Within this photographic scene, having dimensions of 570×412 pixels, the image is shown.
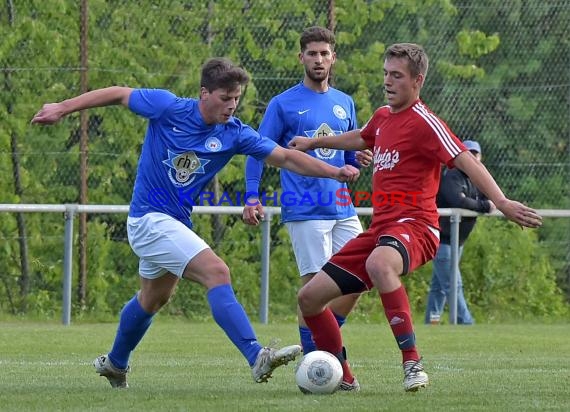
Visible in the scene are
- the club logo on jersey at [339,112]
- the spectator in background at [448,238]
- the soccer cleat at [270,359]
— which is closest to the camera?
the soccer cleat at [270,359]

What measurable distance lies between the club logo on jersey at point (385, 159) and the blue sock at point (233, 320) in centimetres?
107

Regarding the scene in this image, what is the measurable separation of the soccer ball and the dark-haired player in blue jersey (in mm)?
403

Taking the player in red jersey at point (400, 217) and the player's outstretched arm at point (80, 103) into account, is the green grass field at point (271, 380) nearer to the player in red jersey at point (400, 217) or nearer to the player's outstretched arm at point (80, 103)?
the player in red jersey at point (400, 217)

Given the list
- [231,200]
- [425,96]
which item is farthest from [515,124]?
[231,200]

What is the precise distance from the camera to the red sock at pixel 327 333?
7426mm

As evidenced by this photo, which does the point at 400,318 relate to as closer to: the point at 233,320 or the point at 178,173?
the point at 233,320

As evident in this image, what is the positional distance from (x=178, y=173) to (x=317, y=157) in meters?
1.52

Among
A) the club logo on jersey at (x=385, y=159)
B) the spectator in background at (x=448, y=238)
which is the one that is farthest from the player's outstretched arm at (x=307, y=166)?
the spectator in background at (x=448, y=238)

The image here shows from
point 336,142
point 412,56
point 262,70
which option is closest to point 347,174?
point 336,142

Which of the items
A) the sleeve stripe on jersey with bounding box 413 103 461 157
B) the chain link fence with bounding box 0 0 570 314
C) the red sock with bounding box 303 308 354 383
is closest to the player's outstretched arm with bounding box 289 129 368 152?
the sleeve stripe on jersey with bounding box 413 103 461 157

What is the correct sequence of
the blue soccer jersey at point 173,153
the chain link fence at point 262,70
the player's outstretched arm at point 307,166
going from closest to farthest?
the blue soccer jersey at point 173,153 → the player's outstretched arm at point 307,166 → the chain link fence at point 262,70

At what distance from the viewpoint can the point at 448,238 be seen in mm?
14578

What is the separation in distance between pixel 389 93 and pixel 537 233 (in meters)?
9.75

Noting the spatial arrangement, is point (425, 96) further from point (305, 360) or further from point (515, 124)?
point (305, 360)
